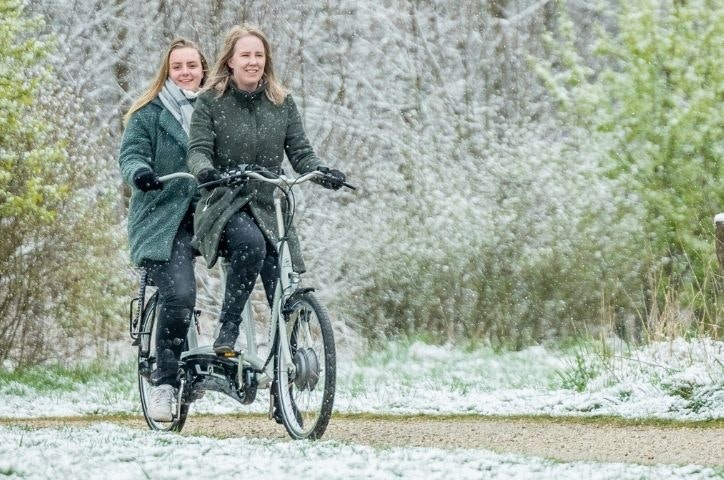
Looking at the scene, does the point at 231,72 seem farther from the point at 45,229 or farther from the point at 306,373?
the point at 45,229

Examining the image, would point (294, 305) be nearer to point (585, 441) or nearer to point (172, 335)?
point (172, 335)

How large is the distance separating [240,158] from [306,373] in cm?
113

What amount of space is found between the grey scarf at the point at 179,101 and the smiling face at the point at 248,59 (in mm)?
517

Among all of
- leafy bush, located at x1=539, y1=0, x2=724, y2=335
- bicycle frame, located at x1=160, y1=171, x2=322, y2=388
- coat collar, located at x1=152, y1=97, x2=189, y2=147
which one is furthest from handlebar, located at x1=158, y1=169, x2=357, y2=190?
leafy bush, located at x1=539, y1=0, x2=724, y2=335

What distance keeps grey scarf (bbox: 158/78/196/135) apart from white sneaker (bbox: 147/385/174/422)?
1343 millimetres

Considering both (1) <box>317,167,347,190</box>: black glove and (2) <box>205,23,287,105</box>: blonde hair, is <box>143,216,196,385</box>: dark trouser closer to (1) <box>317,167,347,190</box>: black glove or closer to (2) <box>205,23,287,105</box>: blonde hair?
(2) <box>205,23,287,105</box>: blonde hair

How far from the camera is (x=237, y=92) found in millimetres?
6168

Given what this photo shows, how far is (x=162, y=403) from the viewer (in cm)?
647

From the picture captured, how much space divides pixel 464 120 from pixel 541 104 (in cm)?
258

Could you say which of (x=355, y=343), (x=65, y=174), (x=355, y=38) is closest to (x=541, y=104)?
(x=355, y=38)

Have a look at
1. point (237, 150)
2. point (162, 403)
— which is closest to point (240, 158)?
point (237, 150)

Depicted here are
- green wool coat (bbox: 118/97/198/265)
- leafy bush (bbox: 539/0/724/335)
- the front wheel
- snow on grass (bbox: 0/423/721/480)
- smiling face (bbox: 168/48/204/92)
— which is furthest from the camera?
leafy bush (bbox: 539/0/724/335)

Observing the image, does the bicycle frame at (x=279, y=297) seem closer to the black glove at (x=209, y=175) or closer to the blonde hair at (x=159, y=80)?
the black glove at (x=209, y=175)

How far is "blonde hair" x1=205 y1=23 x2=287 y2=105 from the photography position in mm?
6152
